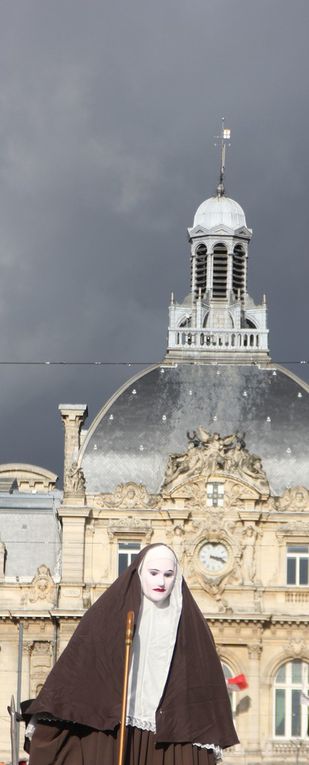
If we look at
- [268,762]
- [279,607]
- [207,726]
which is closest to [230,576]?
[279,607]

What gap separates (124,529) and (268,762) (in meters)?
9.28

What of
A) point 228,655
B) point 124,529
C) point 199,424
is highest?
point 199,424

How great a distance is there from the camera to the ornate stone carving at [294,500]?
6350 cm

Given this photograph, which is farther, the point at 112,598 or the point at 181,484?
the point at 181,484

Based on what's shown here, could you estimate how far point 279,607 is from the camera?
6319 centimetres

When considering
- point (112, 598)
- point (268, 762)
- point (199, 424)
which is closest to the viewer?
point (112, 598)

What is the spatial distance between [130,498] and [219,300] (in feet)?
34.9

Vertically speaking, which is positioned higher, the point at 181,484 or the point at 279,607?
the point at 181,484

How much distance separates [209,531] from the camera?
6334 cm

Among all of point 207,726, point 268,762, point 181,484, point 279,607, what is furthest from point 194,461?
point 207,726

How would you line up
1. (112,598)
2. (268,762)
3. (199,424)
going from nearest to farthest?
(112,598) < (268,762) < (199,424)

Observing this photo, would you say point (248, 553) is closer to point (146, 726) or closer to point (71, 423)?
point (71, 423)

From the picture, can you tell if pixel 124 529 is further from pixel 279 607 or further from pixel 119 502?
pixel 279 607

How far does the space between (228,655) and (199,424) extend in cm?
857
